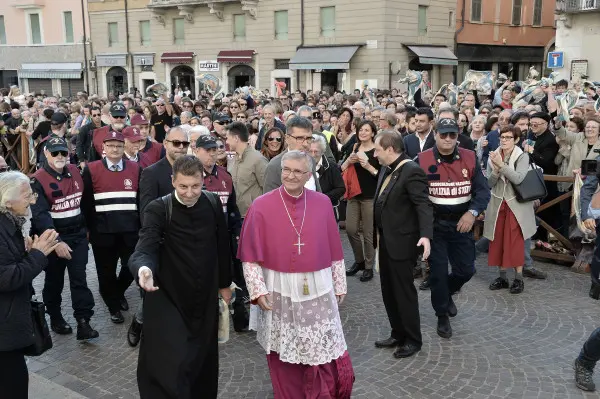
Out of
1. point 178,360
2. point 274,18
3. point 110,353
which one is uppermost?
point 274,18

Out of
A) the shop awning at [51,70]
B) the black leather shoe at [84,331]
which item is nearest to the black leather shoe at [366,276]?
the black leather shoe at [84,331]

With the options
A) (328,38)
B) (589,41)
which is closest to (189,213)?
(589,41)

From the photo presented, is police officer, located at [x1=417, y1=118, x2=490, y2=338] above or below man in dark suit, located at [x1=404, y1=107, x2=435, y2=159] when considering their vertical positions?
below

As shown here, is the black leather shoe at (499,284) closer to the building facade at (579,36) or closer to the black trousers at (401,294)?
the black trousers at (401,294)

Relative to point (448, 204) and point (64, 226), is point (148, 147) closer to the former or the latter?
point (64, 226)

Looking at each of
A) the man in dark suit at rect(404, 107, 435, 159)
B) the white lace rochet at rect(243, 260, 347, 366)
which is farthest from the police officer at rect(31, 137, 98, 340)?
the man in dark suit at rect(404, 107, 435, 159)

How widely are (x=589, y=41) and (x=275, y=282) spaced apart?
2337 centimetres

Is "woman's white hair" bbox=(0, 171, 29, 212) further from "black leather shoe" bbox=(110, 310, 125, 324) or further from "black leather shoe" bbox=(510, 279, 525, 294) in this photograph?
"black leather shoe" bbox=(510, 279, 525, 294)

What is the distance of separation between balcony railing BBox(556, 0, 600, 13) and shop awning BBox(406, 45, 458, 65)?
20.9ft

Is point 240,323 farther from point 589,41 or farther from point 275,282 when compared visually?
point 589,41

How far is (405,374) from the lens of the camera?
16.5 feet

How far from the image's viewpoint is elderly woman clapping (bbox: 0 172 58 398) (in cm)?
367

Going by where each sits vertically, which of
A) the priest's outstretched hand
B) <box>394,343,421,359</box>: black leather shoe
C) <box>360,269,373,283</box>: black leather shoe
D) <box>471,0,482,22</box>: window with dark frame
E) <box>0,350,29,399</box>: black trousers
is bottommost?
<box>394,343,421,359</box>: black leather shoe

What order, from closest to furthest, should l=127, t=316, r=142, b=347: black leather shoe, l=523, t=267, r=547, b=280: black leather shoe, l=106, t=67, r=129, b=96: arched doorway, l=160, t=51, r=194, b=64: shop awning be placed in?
l=127, t=316, r=142, b=347: black leather shoe, l=523, t=267, r=547, b=280: black leather shoe, l=160, t=51, r=194, b=64: shop awning, l=106, t=67, r=129, b=96: arched doorway
